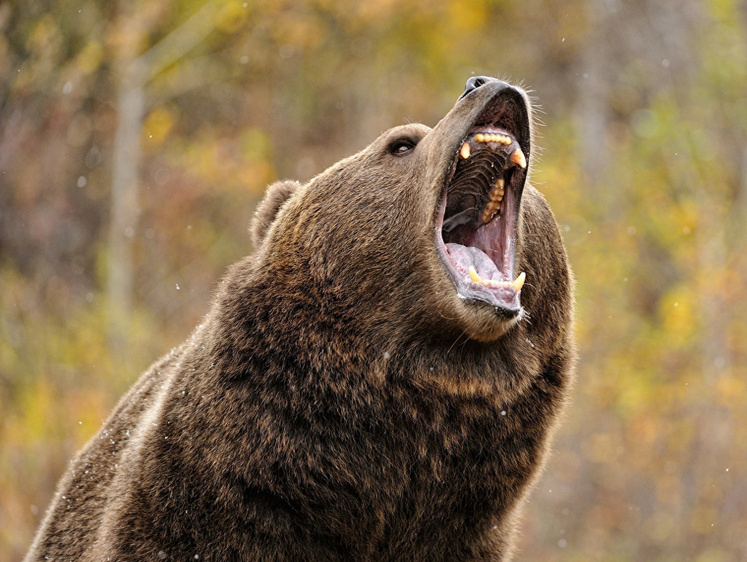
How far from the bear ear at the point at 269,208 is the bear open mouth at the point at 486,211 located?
27.1 inches

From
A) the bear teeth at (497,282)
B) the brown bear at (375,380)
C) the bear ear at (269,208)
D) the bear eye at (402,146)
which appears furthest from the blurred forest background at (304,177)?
the bear teeth at (497,282)

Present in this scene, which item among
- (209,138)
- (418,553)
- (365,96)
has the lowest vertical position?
(365,96)

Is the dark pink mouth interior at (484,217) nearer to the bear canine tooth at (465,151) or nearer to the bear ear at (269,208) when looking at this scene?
the bear canine tooth at (465,151)

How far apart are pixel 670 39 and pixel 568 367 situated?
14190 millimetres

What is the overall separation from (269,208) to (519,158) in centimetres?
111

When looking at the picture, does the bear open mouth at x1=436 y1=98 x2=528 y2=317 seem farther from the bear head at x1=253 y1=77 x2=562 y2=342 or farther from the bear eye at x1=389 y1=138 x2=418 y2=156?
the bear eye at x1=389 y1=138 x2=418 y2=156

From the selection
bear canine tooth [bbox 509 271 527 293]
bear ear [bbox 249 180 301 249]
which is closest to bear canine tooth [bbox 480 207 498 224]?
bear canine tooth [bbox 509 271 527 293]

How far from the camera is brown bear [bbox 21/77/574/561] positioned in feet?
11.5

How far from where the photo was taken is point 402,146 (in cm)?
408

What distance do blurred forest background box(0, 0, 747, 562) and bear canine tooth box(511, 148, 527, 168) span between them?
4645 mm

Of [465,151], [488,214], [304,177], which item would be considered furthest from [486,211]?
[304,177]

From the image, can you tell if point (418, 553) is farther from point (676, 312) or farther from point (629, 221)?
point (629, 221)

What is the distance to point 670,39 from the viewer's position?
1697 cm

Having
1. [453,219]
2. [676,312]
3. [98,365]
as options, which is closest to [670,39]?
[676,312]
